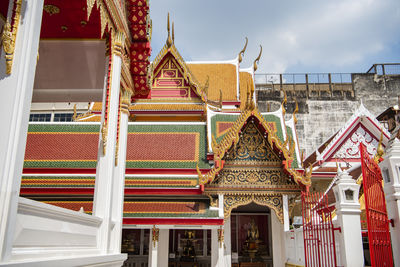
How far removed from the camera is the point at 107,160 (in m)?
4.40

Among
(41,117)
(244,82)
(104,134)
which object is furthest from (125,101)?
(41,117)

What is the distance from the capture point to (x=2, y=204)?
223 cm

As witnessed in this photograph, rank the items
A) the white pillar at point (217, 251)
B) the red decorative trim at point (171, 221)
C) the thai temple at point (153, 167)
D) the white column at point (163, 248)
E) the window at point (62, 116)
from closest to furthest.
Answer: the thai temple at point (153, 167), the red decorative trim at point (171, 221), the white pillar at point (217, 251), the white column at point (163, 248), the window at point (62, 116)

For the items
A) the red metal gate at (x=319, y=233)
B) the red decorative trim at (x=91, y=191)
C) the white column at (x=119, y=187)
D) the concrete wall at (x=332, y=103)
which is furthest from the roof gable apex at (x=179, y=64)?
the concrete wall at (x=332, y=103)

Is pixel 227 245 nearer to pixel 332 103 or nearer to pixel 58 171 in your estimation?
pixel 58 171

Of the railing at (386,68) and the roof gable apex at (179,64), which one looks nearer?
the roof gable apex at (179,64)

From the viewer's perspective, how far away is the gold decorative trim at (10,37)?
2.44 meters

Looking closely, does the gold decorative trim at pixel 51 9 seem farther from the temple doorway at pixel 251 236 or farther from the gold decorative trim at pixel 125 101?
the temple doorway at pixel 251 236

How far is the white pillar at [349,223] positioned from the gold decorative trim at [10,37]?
3861 millimetres

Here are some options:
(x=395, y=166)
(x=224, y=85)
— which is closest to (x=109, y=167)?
(x=395, y=166)

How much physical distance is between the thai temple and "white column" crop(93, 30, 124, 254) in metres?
0.02

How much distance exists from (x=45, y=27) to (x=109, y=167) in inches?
83.2

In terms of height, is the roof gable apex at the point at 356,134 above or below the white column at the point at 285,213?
above

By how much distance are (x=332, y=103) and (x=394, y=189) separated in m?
→ 30.7
